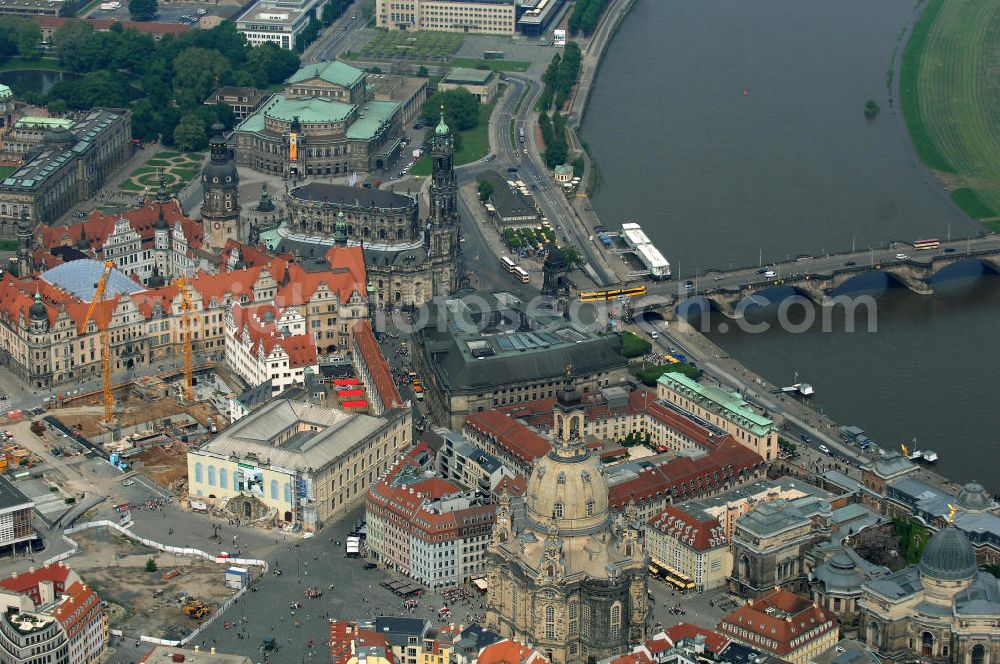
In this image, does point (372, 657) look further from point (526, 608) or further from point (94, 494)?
point (94, 494)

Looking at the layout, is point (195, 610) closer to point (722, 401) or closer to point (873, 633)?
point (873, 633)

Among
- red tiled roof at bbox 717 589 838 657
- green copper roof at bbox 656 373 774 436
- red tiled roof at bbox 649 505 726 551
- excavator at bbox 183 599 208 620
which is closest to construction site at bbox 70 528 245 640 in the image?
excavator at bbox 183 599 208 620

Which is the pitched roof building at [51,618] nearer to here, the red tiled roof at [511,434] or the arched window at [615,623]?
the arched window at [615,623]

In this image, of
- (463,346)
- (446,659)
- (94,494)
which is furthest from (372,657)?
(463,346)

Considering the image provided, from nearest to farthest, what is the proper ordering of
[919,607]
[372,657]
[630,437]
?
[372,657]
[919,607]
[630,437]

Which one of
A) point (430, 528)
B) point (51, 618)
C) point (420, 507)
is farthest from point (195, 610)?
point (420, 507)

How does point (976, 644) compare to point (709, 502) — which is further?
point (709, 502)

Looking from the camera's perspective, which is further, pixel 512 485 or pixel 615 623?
pixel 512 485
